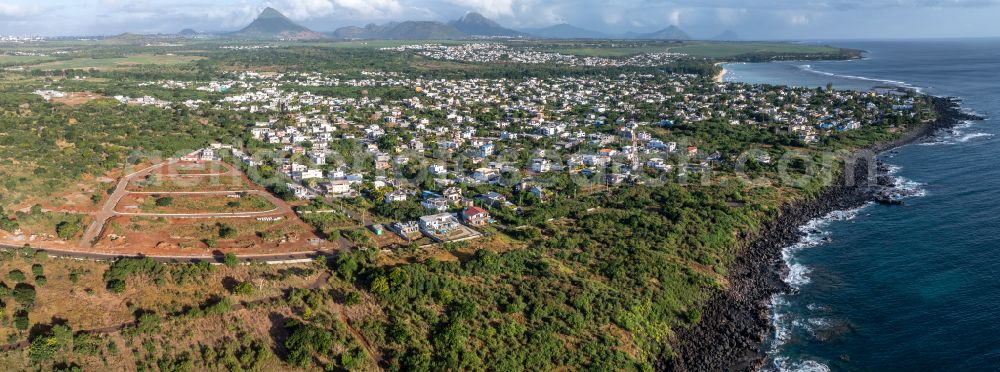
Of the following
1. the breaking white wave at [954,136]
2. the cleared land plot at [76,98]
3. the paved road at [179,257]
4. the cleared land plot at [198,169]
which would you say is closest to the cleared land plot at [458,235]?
the paved road at [179,257]

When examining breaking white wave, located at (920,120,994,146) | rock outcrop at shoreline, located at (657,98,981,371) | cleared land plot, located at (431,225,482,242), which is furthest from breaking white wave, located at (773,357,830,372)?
breaking white wave, located at (920,120,994,146)

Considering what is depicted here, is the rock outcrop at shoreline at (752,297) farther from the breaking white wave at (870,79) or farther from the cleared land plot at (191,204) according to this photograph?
the breaking white wave at (870,79)

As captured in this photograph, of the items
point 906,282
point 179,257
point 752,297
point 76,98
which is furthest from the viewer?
point 76,98

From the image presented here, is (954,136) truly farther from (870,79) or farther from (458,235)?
(870,79)

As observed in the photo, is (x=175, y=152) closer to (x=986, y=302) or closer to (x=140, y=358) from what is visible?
(x=140, y=358)

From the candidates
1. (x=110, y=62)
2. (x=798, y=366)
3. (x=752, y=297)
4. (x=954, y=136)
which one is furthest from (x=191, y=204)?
A: (x=110, y=62)
